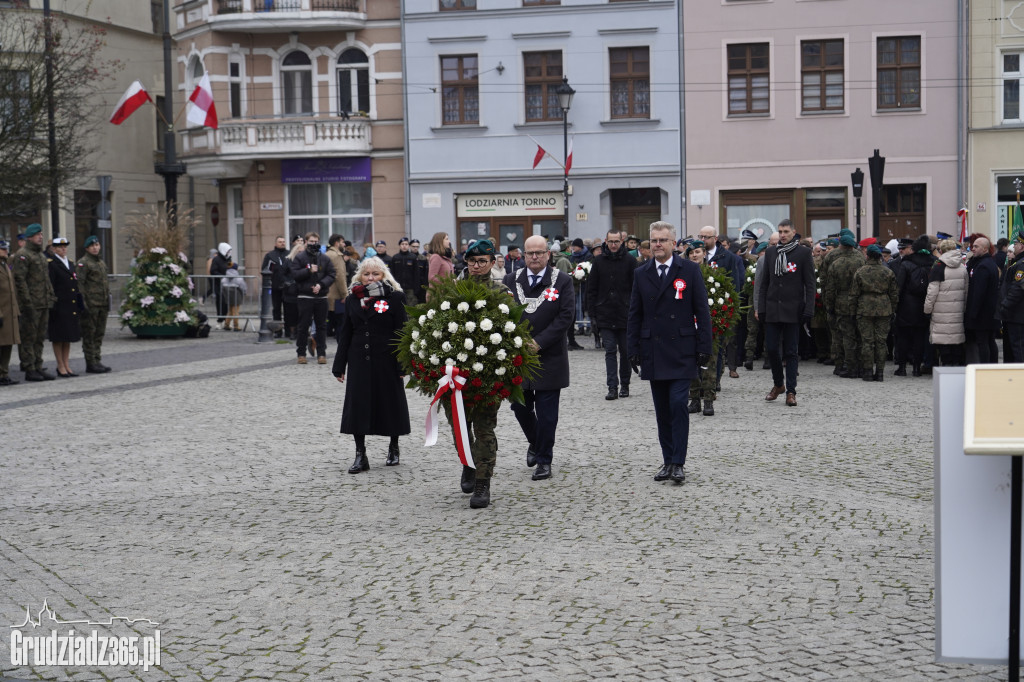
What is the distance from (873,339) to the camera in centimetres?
1711

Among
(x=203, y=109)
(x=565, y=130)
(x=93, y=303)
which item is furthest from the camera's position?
(x=565, y=130)

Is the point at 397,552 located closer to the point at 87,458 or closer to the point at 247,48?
the point at 87,458

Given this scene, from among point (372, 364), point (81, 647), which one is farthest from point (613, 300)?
point (81, 647)

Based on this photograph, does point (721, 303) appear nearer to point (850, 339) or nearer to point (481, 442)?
point (850, 339)

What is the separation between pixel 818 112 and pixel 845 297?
1820cm

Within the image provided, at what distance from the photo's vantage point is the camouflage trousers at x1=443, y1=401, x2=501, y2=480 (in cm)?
901

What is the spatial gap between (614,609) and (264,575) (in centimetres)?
208

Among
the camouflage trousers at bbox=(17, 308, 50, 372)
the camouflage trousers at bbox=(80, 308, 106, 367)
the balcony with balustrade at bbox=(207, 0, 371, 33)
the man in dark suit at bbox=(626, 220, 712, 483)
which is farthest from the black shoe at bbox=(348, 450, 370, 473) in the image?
the balcony with balustrade at bbox=(207, 0, 371, 33)

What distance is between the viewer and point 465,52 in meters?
36.5

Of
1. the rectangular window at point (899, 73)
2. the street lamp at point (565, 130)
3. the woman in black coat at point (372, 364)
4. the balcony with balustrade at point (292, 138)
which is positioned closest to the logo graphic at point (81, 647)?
the woman in black coat at point (372, 364)

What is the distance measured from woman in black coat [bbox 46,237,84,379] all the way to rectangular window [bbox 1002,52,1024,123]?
83.9 feet

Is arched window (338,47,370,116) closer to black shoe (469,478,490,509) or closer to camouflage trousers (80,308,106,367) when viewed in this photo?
camouflage trousers (80,308,106,367)

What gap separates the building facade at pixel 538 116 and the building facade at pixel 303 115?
1004 millimetres

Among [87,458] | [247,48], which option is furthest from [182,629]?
[247,48]
